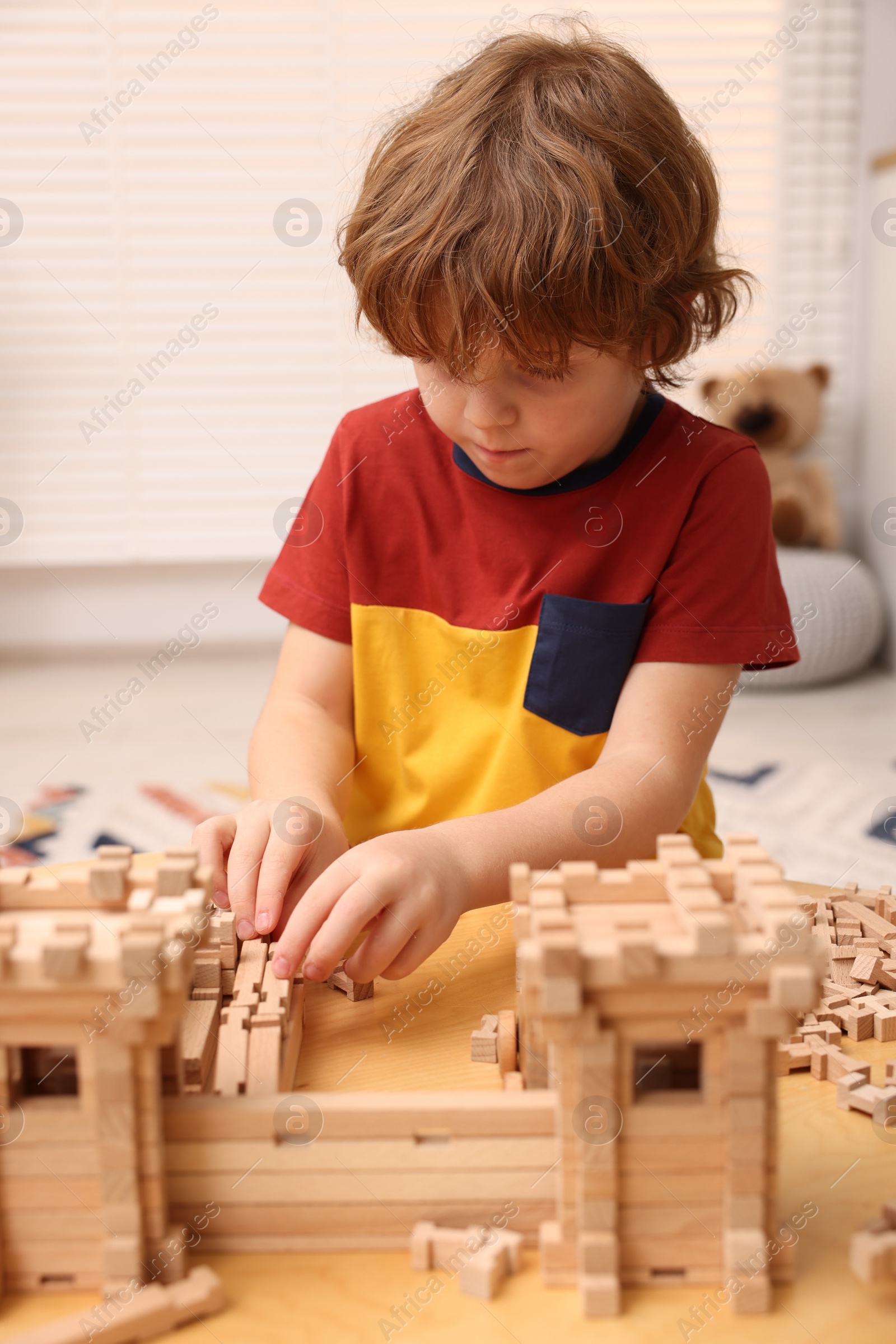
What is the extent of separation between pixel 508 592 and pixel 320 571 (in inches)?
7.0

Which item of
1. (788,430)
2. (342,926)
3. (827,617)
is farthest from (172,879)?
(788,430)

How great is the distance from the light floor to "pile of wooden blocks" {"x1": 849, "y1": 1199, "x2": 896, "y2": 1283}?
4.36 ft

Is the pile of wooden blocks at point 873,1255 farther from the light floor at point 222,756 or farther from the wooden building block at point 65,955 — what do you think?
the light floor at point 222,756

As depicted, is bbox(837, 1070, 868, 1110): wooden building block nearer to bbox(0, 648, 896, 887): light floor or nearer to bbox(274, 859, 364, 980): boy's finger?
bbox(274, 859, 364, 980): boy's finger

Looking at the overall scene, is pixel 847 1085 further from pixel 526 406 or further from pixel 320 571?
pixel 320 571

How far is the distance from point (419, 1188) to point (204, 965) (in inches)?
7.8

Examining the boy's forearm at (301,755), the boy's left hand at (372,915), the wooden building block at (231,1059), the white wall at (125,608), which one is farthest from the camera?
the white wall at (125,608)

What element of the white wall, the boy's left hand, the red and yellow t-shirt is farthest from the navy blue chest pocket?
Answer: the white wall

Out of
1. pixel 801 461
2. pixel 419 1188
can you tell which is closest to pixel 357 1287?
pixel 419 1188

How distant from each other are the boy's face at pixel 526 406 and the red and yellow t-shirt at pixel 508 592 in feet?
0.33

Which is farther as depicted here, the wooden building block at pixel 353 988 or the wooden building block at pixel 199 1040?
the wooden building block at pixel 353 988

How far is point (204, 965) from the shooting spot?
678 millimetres

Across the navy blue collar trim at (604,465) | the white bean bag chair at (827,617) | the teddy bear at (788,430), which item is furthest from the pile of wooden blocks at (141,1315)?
the teddy bear at (788,430)

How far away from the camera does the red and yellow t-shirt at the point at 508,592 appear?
3.28 feet
